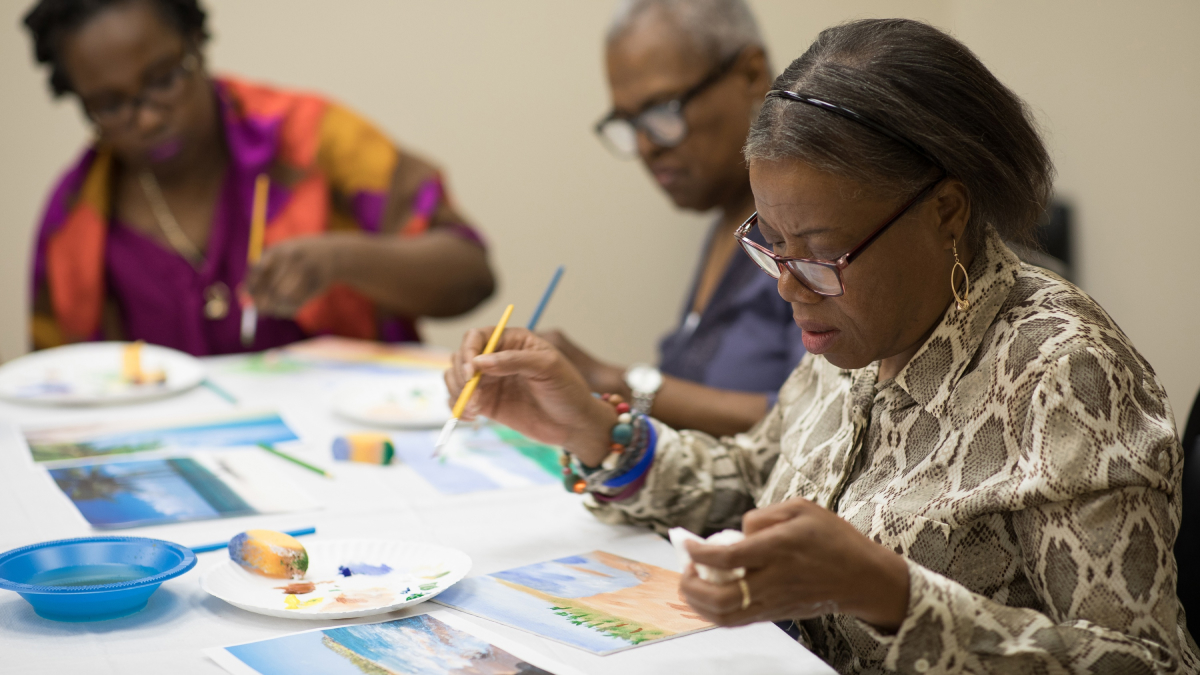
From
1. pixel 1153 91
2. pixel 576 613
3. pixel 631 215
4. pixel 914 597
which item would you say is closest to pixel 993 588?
pixel 914 597

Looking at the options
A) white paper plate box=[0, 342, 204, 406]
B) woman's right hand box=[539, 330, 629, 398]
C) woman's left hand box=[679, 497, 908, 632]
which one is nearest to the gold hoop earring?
woman's left hand box=[679, 497, 908, 632]

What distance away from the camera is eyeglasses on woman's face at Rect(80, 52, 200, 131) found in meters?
2.19

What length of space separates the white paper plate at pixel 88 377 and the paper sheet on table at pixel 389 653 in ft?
3.31

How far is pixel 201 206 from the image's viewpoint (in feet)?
7.87

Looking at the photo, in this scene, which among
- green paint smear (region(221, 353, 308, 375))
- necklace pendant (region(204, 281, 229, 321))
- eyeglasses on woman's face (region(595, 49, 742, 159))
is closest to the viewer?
eyeglasses on woman's face (region(595, 49, 742, 159))

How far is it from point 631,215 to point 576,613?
2798mm

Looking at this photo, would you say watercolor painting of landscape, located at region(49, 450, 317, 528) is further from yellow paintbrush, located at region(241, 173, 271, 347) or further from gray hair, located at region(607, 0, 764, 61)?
gray hair, located at region(607, 0, 764, 61)

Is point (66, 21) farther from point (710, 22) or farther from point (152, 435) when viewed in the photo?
Answer: point (710, 22)

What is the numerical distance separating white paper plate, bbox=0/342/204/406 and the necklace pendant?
314mm

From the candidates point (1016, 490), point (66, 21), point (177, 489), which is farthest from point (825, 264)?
point (66, 21)

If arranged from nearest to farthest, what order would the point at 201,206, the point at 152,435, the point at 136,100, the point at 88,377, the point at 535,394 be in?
the point at 535,394, the point at 152,435, the point at 88,377, the point at 136,100, the point at 201,206

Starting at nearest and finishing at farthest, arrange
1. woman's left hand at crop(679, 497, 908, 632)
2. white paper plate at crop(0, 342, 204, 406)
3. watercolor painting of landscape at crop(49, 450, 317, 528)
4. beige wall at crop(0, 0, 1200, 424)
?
woman's left hand at crop(679, 497, 908, 632)
watercolor painting of landscape at crop(49, 450, 317, 528)
white paper plate at crop(0, 342, 204, 406)
beige wall at crop(0, 0, 1200, 424)

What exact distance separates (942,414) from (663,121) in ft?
3.40

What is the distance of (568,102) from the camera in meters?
3.54
